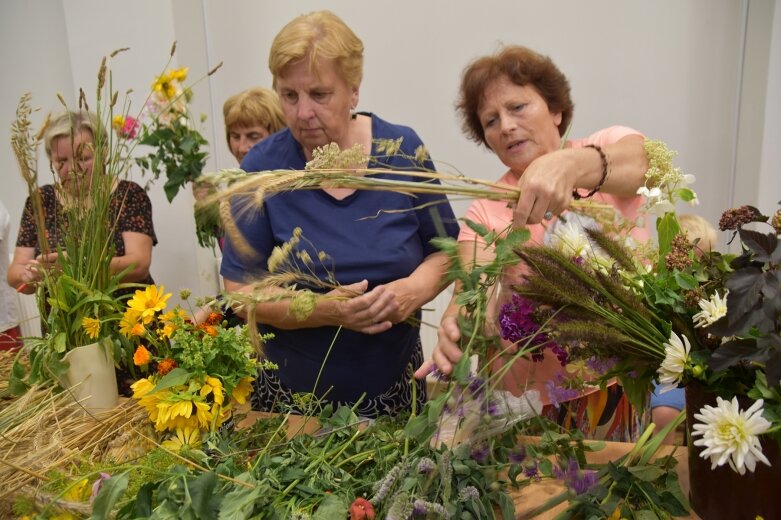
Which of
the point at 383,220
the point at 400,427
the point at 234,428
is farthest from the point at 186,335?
the point at 383,220

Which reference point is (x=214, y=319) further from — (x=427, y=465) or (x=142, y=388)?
(x=427, y=465)

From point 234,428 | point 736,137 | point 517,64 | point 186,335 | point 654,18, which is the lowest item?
point 234,428

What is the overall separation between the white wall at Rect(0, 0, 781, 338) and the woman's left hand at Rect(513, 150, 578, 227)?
5.33 feet

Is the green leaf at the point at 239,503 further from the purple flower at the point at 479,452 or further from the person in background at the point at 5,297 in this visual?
the person in background at the point at 5,297

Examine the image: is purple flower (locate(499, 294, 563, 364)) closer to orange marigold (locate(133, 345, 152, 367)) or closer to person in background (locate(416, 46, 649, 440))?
person in background (locate(416, 46, 649, 440))

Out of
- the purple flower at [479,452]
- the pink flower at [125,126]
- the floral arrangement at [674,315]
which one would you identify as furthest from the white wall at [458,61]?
the floral arrangement at [674,315]

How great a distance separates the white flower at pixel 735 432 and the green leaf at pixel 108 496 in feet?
2.54

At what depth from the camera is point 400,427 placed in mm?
1074

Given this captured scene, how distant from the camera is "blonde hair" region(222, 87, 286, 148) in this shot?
2203mm

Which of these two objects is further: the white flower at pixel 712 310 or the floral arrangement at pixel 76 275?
the floral arrangement at pixel 76 275

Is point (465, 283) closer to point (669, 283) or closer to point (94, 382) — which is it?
point (669, 283)

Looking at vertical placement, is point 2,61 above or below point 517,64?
above

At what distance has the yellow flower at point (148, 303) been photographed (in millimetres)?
1250

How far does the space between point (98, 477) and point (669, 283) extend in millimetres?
939
